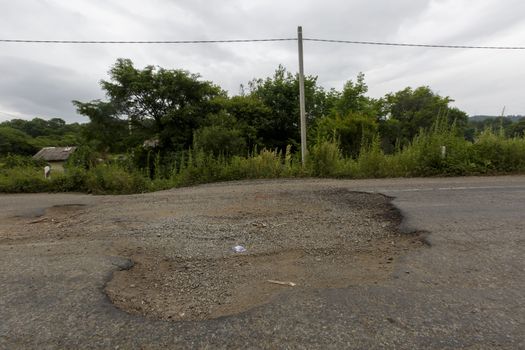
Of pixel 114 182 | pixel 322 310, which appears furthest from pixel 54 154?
pixel 322 310

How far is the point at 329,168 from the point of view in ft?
30.3

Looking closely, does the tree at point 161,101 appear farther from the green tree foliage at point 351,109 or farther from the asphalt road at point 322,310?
the asphalt road at point 322,310

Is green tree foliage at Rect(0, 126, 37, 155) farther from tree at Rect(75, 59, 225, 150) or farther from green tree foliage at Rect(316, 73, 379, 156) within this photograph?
green tree foliage at Rect(316, 73, 379, 156)

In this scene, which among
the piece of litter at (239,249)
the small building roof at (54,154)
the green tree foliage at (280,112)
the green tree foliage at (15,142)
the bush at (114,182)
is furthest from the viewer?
the green tree foliage at (15,142)

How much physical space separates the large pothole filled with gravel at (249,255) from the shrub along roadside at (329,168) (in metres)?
3.88

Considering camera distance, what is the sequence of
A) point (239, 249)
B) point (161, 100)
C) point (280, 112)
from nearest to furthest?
1. point (239, 249)
2. point (161, 100)
3. point (280, 112)

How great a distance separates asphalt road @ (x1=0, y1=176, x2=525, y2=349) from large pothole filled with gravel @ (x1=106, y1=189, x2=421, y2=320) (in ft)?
0.57

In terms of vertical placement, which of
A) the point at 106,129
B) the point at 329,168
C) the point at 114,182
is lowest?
the point at 114,182

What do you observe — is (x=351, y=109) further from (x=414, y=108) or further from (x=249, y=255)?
(x=249, y=255)

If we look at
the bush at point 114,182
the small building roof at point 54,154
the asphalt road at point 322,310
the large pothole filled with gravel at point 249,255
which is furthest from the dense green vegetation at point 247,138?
the small building roof at point 54,154

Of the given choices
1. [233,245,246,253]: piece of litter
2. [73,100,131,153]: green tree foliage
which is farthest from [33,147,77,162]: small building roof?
[233,245,246,253]: piece of litter

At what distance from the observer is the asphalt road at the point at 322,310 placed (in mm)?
1940

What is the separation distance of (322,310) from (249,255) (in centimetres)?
128

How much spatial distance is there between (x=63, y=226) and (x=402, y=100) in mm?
40694
